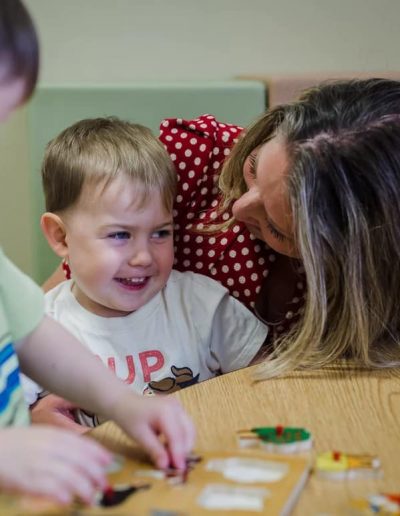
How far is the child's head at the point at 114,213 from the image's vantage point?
1.25 m

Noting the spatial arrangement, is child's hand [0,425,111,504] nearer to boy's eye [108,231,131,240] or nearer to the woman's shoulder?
boy's eye [108,231,131,240]

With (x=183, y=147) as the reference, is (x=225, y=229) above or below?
below

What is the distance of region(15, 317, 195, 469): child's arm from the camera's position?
72 centimetres

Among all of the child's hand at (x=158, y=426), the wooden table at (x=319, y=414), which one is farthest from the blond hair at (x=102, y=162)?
the child's hand at (x=158, y=426)

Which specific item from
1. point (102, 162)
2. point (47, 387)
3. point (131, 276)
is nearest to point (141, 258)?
point (131, 276)

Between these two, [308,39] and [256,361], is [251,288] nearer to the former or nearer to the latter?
[256,361]

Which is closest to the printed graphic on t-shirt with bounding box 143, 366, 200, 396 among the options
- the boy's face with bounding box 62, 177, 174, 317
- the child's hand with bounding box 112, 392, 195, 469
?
the boy's face with bounding box 62, 177, 174, 317

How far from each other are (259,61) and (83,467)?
172cm

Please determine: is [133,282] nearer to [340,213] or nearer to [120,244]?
[120,244]

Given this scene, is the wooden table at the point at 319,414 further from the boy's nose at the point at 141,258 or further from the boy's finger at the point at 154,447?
the boy's nose at the point at 141,258

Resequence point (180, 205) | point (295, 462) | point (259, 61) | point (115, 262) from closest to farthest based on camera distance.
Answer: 1. point (295, 462)
2. point (115, 262)
3. point (180, 205)
4. point (259, 61)

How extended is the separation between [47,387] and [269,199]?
46cm

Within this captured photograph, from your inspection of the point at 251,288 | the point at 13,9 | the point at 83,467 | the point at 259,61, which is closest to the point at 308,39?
the point at 259,61

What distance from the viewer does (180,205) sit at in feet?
4.55
